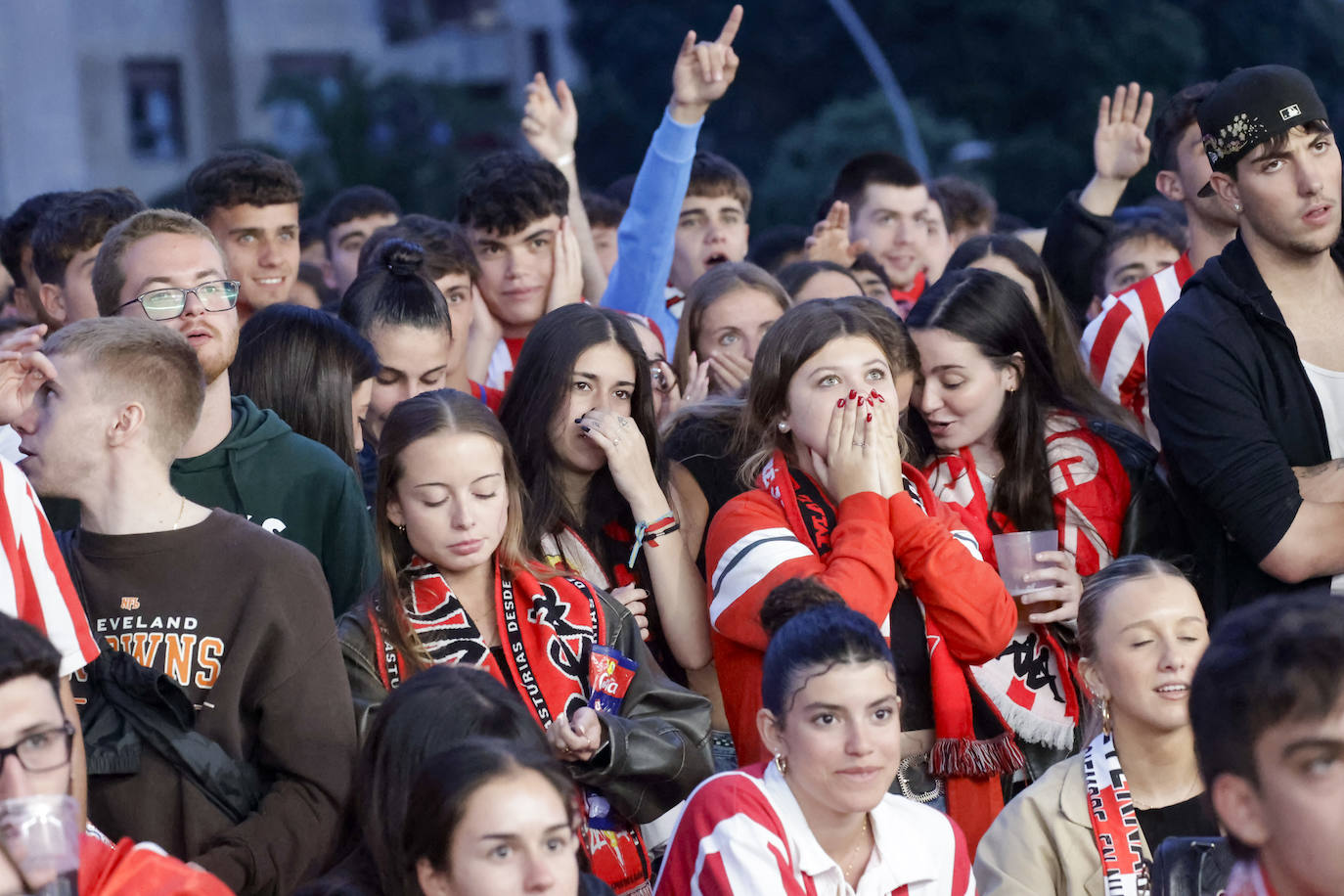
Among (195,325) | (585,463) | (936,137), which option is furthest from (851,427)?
(936,137)

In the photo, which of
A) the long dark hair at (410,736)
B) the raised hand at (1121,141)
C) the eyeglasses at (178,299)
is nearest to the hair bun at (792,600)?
the long dark hair at (410,736)

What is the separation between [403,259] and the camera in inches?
226

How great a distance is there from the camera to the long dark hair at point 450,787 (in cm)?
317

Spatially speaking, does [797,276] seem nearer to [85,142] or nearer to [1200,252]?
[1200,252]

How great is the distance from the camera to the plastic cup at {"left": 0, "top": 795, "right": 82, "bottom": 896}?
268cm

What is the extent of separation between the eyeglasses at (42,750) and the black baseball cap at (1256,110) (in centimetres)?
338

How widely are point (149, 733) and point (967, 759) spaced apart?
6.74 feet

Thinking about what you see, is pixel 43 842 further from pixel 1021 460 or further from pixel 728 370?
pixel 728 370

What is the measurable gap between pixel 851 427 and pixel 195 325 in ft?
5.84

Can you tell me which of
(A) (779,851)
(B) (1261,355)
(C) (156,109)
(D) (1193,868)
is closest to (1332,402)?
(B) (1261,355)

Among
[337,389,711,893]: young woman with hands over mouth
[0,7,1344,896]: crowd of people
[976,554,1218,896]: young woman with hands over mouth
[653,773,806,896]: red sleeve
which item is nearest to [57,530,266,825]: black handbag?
[0,7,1344,896]: crowd of people

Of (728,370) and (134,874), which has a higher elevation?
(728,370)

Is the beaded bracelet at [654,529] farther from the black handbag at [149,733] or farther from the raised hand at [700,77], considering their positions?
the raised hand at [700,77]

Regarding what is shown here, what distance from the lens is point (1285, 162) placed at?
4.63 metres
